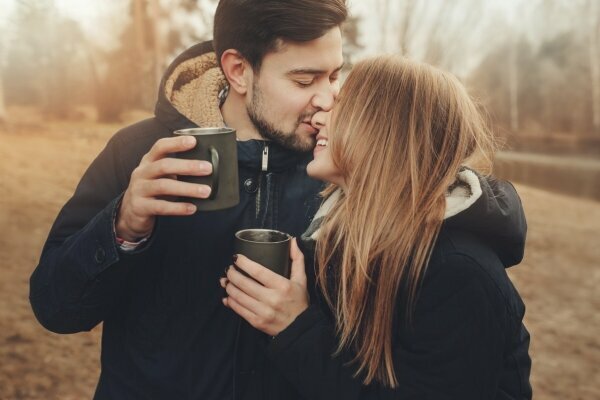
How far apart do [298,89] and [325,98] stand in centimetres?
11

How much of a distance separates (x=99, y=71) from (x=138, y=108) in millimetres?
951

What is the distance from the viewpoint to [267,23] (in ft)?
6.32

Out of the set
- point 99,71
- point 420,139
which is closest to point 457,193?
point 420,139

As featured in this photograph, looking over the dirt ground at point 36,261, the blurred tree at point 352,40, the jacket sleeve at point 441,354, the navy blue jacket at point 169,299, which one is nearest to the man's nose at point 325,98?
the navy blue jacket at point 169,299

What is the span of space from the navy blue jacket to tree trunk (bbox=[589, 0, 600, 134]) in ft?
41.5

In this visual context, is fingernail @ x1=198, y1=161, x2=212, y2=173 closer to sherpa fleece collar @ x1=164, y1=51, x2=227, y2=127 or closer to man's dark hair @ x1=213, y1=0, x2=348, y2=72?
sherpa fleece collar @ x1=164, y1=51, x2=227, y2=127

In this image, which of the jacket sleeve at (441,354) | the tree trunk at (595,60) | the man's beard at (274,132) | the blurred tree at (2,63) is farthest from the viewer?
the tree trunk at (595,60)

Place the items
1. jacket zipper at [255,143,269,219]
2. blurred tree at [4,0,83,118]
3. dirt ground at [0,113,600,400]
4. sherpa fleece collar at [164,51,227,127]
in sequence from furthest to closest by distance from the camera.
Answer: blurred tree at [4,0,83,118]
dirt ground at [0,113,600,400]
sherpa fleece collar at [164,51,227,127]
jacket zipper at [255,143,269,219]

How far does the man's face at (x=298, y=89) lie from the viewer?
1904 mm

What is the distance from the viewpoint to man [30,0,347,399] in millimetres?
1401

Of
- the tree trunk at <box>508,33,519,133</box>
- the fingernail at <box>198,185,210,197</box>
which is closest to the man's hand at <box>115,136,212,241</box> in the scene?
the fingernail at <box>198,185,210,197</box>

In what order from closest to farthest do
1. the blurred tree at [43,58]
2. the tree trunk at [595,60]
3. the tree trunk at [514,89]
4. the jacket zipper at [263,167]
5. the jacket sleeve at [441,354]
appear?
the jacket sleeve at [441,354], the jacket zipper at [263,167], the blurred tree at [43,58], the tree trunk at [595,60], the tree trunk at [514,89]

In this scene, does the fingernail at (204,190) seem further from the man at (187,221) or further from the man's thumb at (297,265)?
the man's thumb at (297,265)

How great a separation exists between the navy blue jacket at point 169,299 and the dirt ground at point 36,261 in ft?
8.19
